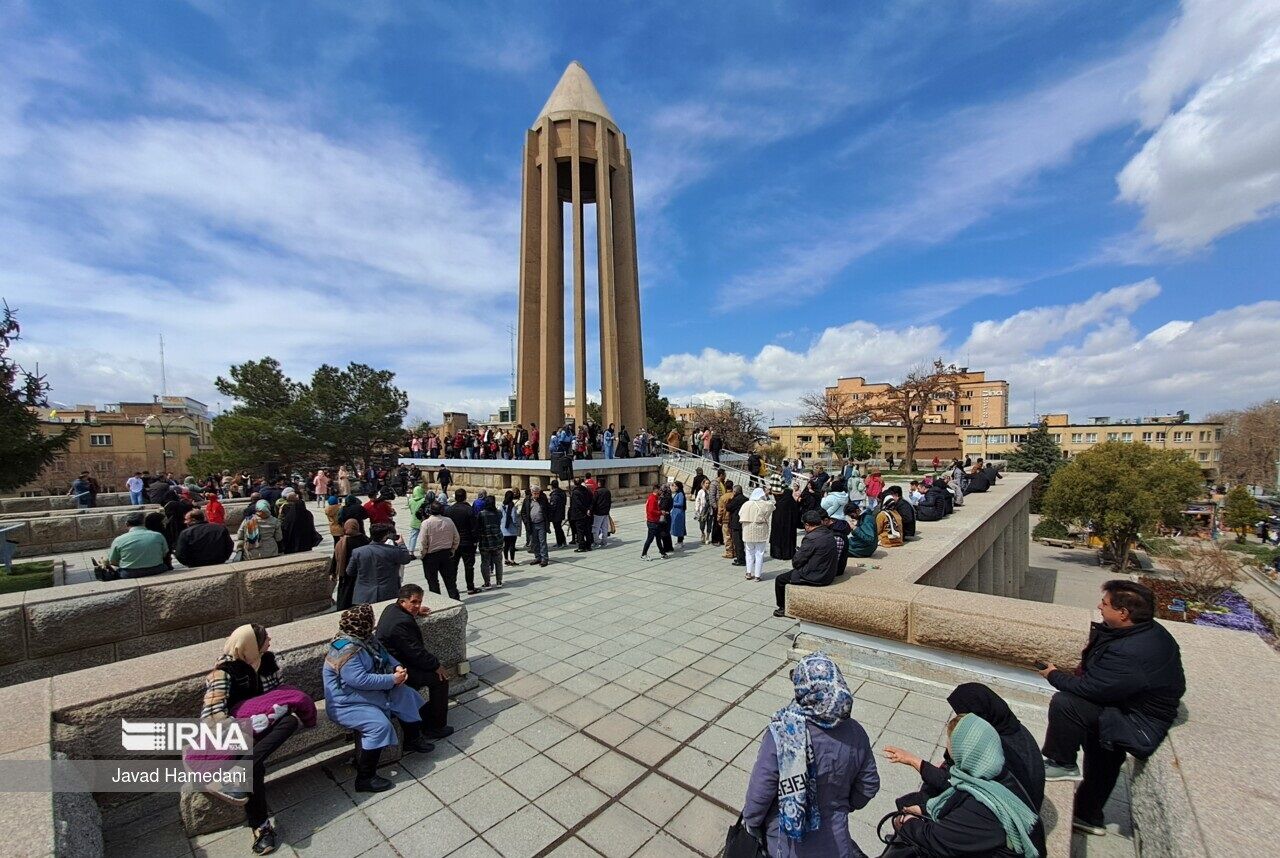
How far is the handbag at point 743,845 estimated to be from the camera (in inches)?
Result: 85.5

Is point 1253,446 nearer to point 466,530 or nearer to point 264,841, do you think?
point 466,530

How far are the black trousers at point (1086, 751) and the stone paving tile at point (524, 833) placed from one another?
9.63 ft

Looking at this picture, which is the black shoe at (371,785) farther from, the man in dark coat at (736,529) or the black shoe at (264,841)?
the man in dark coat at (736,529)

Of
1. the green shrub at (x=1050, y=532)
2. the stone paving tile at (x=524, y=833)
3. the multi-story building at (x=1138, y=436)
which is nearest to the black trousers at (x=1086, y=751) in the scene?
the stone paving tile at (x=524, y=833)

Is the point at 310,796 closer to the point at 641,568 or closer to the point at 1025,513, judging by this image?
the point at 641,568

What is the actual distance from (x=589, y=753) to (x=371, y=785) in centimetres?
Result: 145

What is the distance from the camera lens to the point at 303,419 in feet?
A: 103

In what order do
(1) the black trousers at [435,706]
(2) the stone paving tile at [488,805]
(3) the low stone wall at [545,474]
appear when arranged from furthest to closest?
(3) the low stone wall at [545,474]
(1) the black trousers at [435,706]
(2) the stone paving tile at [488,805]

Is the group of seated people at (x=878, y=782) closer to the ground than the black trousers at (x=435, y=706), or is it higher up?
higher up

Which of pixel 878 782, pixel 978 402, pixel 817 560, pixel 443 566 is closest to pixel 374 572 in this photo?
pixel 443 566

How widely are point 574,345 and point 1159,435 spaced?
83.2 metres

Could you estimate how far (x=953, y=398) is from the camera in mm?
39469

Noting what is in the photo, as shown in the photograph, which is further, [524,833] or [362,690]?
[362,690]

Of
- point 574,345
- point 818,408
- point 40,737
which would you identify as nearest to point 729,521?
point 40,737
